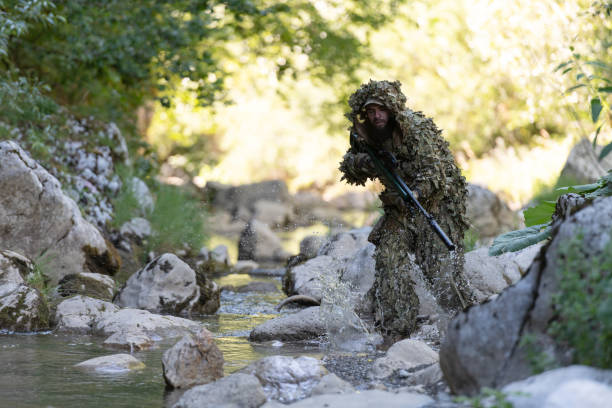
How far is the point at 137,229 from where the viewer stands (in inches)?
447

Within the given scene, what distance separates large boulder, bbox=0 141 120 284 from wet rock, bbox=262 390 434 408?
15.8 feet

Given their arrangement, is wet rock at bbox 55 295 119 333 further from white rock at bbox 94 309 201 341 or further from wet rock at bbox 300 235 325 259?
wet rock at bbox 300 235 325 259

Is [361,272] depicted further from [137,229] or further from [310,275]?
[137,229]

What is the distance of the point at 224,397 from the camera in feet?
12.9

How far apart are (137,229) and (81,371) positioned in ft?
21.6

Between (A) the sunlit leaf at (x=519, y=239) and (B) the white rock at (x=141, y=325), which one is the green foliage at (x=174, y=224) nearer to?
(B) the white rock at (x=141, y=325)

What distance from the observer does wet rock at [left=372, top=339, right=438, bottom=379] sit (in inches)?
181

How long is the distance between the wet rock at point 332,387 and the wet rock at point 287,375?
97mm

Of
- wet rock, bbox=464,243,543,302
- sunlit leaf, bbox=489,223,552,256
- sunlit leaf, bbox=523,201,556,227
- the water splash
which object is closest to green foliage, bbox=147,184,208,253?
wet rock, bbox=464,243,543,302

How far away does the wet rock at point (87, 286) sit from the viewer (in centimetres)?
767

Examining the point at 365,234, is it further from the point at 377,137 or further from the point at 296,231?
the point at 296,231

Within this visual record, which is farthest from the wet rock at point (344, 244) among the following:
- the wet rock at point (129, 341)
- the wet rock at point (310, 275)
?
the wet rock at point (129, 341)

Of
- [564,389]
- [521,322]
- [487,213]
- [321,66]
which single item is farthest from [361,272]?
[321,66]

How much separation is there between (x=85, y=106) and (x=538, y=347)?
10.7 m
